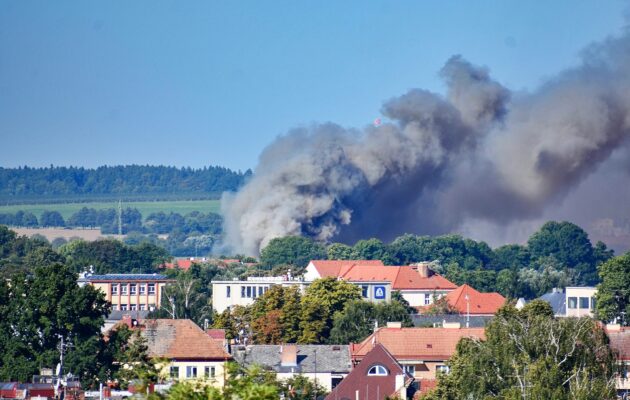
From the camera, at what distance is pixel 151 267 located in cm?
14125

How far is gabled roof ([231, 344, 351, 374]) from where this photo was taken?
6259cm

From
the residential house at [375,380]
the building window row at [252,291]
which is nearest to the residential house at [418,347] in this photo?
the residential house at [375,380]

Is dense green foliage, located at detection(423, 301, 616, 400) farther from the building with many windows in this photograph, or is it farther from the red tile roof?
Answer: the building with many windows

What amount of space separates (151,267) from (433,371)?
78.6 m

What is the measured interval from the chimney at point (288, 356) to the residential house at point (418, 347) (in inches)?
78.0

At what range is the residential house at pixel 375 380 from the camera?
56.8 m

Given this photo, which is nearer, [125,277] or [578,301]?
[578,301]

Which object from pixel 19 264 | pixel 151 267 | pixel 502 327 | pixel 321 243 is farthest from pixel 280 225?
pixel 502 327

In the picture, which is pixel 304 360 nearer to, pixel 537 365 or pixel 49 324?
pixel 49 324

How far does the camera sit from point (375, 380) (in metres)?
58.1

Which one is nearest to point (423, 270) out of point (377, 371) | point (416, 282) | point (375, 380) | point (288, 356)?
point (416, 282)

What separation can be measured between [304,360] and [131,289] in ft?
185

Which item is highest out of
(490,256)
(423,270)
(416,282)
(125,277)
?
(490,256)

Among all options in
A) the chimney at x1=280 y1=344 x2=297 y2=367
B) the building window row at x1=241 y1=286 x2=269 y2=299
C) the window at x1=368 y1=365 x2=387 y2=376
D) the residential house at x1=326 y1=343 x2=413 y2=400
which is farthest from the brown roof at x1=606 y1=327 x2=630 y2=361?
the building window row at x1=241 y1=286 x2=269 y2=299
